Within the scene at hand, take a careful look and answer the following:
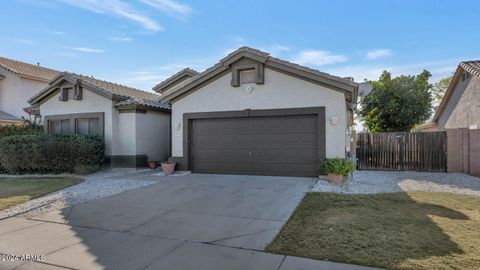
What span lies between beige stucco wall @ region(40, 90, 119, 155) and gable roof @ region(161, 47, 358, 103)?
9.95 feet

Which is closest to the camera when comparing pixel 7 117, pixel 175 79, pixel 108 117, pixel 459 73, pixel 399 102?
pixel 108 117

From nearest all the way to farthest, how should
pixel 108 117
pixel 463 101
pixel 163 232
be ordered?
pixel 163 232
pixel 108 117
pixel 463 101

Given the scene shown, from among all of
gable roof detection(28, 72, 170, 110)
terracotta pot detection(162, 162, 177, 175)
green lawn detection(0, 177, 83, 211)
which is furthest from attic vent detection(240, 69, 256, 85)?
green lawn detection(0, 177, 83, 211)

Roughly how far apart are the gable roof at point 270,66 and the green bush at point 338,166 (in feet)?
8.44

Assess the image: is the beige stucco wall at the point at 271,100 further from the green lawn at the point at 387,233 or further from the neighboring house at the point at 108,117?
the green lawn at the point at 387,233

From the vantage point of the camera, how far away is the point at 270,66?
11656 mm

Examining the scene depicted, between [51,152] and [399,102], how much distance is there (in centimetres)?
2483

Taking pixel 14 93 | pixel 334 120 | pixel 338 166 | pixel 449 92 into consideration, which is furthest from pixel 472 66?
pixel 14 93

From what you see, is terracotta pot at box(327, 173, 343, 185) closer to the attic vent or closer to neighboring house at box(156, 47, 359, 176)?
neighboring house at box(156, 47, 359, 176)

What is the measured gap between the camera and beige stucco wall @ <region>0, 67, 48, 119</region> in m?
21.2

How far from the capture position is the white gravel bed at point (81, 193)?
7.34 meters

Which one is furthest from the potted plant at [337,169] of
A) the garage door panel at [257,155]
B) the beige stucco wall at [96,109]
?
the beige stucco wall at [96,109]

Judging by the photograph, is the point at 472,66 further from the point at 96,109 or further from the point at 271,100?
the point at 96,109

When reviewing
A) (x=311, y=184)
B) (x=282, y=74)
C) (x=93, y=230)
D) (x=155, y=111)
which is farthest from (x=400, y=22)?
(x=93, y=230)
